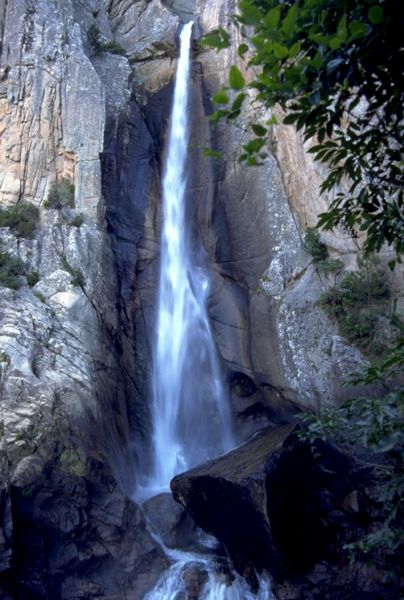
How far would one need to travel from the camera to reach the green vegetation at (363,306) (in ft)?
46.3

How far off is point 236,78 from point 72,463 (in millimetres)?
9170

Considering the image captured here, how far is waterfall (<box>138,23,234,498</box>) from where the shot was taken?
1510 centimetres

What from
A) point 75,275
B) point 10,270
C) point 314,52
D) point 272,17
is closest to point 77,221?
point 75,275

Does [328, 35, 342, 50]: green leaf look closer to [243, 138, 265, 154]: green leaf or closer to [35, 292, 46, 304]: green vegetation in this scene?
[243, 138, 265, 154]: green leaf

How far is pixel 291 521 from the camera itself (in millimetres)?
11289

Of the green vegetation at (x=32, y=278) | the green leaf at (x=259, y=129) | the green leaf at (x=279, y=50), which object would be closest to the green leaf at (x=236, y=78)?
the green leaf at (x=259, y=129)

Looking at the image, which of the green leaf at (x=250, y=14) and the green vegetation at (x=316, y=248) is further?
the green vegetation at (x=316, y=248)

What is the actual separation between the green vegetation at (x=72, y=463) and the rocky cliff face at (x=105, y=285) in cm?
4

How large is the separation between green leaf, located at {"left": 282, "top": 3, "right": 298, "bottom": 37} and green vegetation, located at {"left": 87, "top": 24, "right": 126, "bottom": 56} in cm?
1716

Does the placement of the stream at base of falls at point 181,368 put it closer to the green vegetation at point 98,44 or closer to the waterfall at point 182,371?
the waterfall at point 182,371

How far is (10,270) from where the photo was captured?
13797 millimetres

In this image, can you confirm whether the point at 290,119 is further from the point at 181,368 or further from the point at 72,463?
the point at 181,368

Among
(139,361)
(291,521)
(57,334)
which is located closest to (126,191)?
(139,361)

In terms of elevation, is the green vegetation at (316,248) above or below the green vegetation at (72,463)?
above
